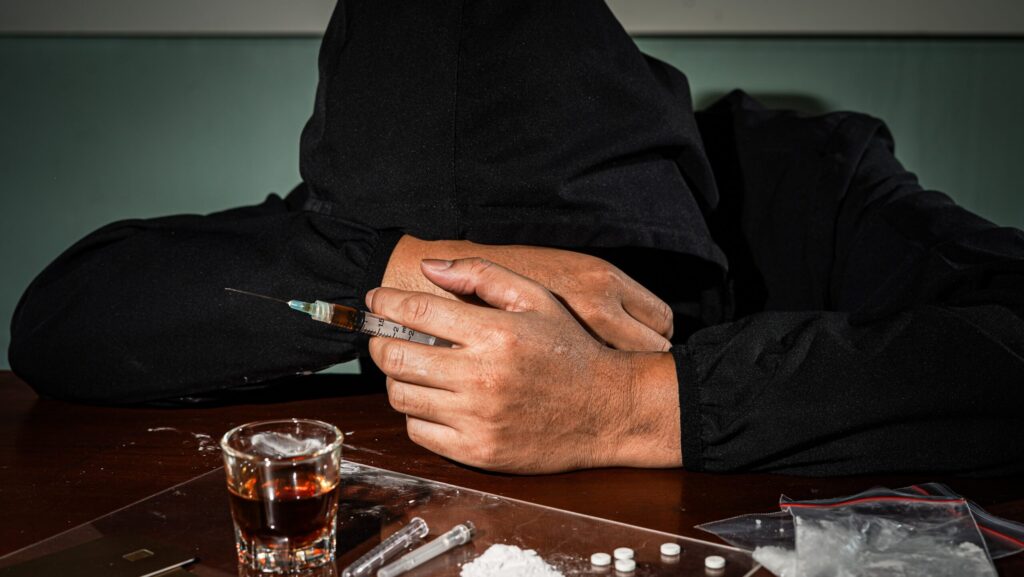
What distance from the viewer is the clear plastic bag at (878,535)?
0.58 meters

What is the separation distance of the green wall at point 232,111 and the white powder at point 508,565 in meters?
1.16

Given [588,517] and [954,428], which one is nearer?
[588,517]

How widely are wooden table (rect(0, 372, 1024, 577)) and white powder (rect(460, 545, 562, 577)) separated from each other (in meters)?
0.10

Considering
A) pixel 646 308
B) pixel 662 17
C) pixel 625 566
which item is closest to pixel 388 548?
pixel 625 566

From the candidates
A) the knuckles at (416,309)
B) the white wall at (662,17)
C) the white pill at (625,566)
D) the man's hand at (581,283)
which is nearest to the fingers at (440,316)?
the knuckles at (416,309)

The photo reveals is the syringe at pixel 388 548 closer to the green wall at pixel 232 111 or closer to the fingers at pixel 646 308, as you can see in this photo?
the fingers at pixel 646 308

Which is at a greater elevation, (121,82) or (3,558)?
(121,82)

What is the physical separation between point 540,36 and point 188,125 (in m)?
0.94

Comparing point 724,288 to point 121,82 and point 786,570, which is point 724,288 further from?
point 121,82

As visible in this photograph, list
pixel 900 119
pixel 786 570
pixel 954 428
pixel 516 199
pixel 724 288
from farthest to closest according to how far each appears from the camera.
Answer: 1. pixel 900 119
2. pixel 724 288
3. pixel 516 199
4. pixel 954 428
5. pixel 786 570

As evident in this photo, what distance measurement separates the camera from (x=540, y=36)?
0.93 meters

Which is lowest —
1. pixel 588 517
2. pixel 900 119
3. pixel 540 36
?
pixel 588 517

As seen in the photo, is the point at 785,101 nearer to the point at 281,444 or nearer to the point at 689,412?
the point at 689,412

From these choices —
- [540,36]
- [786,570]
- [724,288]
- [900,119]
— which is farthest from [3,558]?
[900,119]
